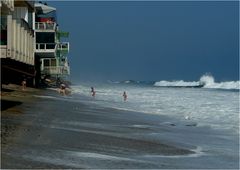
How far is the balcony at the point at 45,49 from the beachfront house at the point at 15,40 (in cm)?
254

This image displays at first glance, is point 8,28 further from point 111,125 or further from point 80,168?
point 80,168

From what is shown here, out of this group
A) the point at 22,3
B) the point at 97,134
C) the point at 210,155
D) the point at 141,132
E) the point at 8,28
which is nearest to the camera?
the point at 210,155

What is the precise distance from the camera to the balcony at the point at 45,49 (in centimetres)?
5084

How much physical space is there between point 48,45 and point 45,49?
0.55 m

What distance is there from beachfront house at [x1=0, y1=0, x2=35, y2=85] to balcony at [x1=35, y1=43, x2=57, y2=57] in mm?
2540

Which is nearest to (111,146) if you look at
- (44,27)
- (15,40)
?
(15,40)

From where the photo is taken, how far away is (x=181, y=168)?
10250mm

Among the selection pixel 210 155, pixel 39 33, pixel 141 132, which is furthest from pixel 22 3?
pixel 210 155

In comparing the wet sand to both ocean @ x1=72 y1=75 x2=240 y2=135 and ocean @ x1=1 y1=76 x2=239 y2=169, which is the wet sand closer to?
ocean @ x1=1 y1=76 x2=239 y2=169

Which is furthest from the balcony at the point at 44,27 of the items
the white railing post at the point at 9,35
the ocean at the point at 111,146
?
the ocean at the point at 111,146

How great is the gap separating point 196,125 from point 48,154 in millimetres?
11751

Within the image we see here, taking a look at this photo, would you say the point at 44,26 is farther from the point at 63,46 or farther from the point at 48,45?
the point at 63,46

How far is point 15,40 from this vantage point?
2741 centimetres

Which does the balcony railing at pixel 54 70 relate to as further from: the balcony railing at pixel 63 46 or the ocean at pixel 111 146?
the ocean at pixel 111 146
